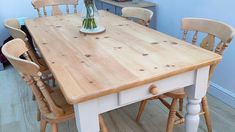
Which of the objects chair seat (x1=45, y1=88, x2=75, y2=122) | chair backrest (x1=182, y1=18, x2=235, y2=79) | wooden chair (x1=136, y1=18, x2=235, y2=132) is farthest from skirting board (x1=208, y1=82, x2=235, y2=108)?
chair seat (x1=45, y1=88, x2=75, y2=122)

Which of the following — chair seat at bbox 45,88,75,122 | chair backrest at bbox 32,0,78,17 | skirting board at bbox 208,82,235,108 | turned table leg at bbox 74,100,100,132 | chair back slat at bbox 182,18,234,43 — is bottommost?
skirting board at bbox 208,82,235,108

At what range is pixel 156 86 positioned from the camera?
122 centimetres

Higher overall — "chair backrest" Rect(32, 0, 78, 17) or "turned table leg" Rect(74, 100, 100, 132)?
"chair backrest" Rect(32, 0, 78, 17)

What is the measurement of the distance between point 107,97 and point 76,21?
4.17 ft

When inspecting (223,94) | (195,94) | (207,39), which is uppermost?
(207,39)

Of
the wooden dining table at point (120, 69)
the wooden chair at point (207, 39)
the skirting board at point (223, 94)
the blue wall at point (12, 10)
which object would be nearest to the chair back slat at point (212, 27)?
the wooden chair at point (207, 39)

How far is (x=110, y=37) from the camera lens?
1.72 m

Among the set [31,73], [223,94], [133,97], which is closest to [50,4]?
[31,73]

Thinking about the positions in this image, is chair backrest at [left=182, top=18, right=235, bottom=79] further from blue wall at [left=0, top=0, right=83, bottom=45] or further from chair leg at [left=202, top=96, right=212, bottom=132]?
blue wall at [left=0, top=0, right=83, bottom=45]

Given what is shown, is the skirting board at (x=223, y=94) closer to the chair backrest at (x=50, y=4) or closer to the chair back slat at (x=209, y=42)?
the chair back slat at (x=209, y=42)

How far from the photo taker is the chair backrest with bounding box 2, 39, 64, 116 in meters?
1.19

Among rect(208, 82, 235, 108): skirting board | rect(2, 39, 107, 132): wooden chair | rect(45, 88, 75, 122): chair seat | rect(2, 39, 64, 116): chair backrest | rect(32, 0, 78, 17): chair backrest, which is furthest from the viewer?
rect(32, 0, 78, 17): chair backrest

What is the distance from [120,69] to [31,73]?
17.6 inches

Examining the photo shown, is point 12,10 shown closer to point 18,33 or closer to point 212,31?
point 18,33
